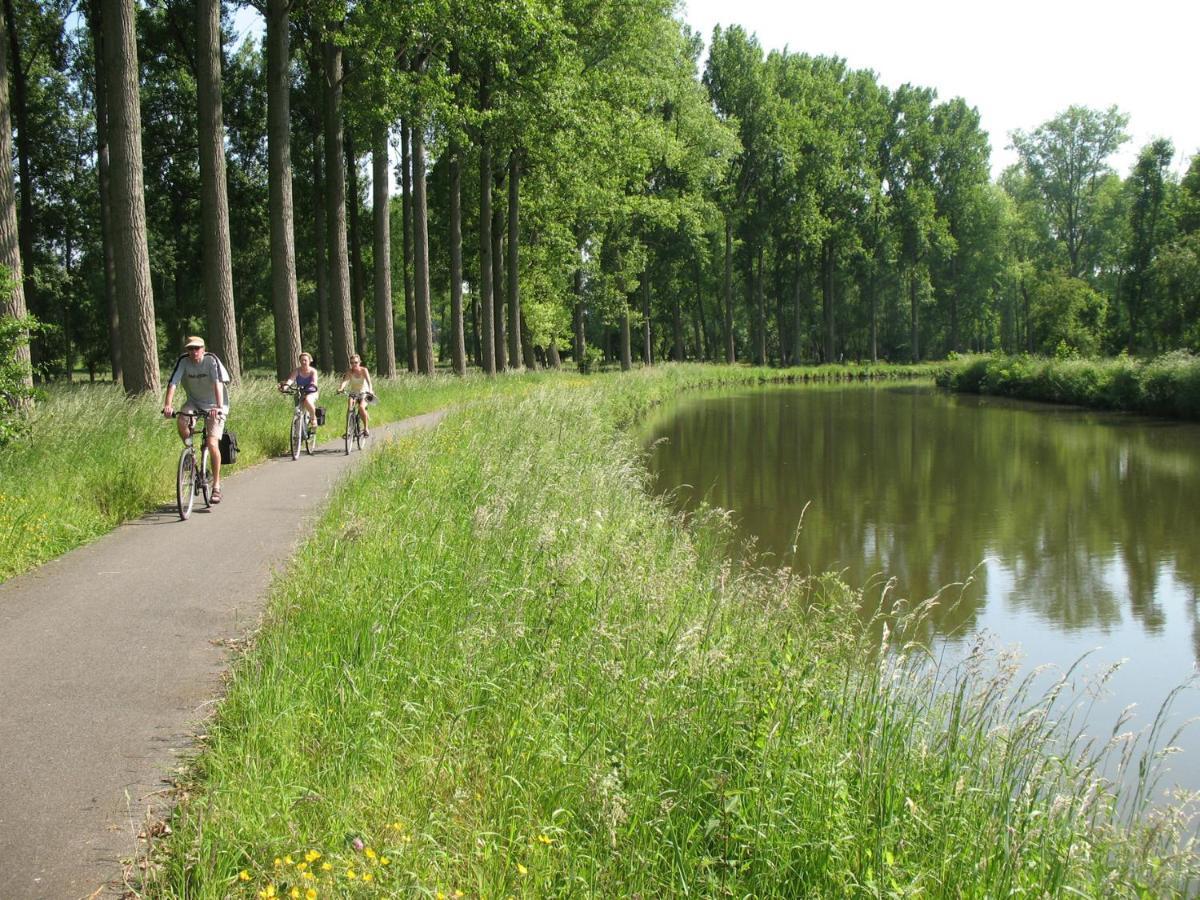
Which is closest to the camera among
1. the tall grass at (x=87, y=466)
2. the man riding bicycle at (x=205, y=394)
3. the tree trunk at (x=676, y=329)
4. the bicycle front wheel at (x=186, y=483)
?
the tall grass at (x=87, y=466)

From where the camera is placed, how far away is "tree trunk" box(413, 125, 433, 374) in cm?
2867

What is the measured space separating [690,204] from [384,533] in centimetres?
4561

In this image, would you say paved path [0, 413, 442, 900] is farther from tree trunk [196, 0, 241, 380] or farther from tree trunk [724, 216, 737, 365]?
tree trunk [724, 216, 737, 365]

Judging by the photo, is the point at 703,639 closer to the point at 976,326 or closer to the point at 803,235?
the point at 803,235

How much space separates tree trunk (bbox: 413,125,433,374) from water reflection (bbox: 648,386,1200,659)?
730 centimetres

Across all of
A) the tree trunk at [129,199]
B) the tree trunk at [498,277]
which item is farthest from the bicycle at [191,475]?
the tree trunk at [498,277]

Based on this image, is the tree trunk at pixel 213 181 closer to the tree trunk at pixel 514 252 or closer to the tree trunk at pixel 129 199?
the tree trunk at pixel 129 199

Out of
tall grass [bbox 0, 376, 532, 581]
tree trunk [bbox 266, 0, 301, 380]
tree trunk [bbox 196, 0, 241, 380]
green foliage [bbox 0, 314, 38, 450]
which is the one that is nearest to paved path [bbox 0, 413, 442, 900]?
tall grass [bbox 0, 376, 532, 581]

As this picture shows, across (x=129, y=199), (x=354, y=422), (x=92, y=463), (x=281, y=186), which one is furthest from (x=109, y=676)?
(x=281, y=186)

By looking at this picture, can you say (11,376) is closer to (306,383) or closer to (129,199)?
(306,383)

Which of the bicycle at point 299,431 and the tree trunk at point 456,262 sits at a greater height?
the tree trunk at point 456,262

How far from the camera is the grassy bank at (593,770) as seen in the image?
3.79 meters

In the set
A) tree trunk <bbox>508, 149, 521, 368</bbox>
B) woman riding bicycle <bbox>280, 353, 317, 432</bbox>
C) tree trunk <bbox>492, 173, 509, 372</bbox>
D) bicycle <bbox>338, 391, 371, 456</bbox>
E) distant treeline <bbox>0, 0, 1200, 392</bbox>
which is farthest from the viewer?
tree trunk <bbox>492, 173, 509, 372</bbox>

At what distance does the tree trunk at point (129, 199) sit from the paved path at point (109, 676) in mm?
6634
